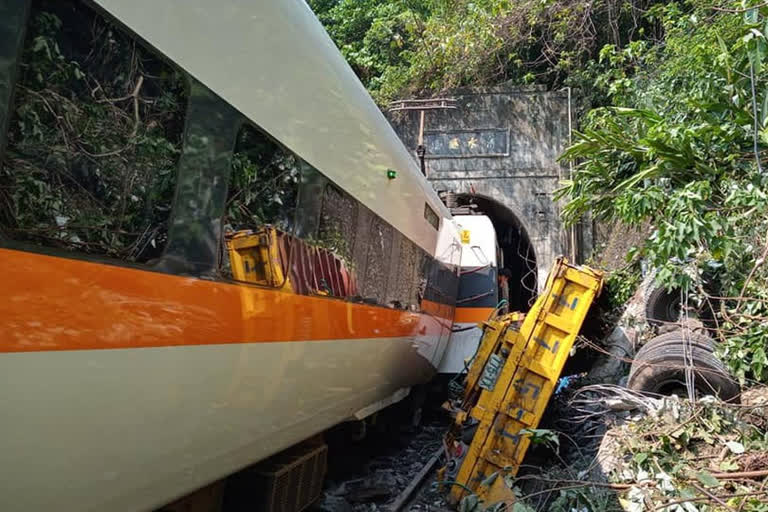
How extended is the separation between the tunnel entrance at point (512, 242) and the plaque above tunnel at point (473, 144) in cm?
Result: 99

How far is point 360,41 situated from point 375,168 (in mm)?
13207

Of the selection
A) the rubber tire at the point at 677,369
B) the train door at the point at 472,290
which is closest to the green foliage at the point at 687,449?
the rubber tire at the point at 677,369

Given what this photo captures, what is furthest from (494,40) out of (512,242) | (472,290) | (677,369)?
(677,369)

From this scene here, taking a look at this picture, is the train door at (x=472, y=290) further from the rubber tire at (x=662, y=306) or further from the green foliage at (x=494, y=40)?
the green foliage at (x=494, y=40)

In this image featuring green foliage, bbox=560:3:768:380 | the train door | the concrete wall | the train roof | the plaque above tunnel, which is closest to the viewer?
the train roof

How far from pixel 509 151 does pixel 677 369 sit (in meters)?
8.98

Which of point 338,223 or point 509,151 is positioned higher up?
point 509,151

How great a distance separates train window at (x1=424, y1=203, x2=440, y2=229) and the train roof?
1796 mm

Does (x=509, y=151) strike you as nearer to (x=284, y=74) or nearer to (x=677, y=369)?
(x=677, y=369)

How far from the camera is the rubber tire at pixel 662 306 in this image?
6.93m

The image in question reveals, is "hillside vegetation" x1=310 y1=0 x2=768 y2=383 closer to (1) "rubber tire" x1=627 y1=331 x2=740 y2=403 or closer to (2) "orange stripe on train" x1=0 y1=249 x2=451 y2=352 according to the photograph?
(1) "rubber tire" x1=627 y1=331 x2=740 y2=403

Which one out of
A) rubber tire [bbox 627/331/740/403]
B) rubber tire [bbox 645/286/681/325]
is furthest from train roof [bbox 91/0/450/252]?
rubber tire [bbox 645/286/681/325]

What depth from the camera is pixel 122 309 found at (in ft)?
5.86

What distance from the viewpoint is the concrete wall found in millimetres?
13195
